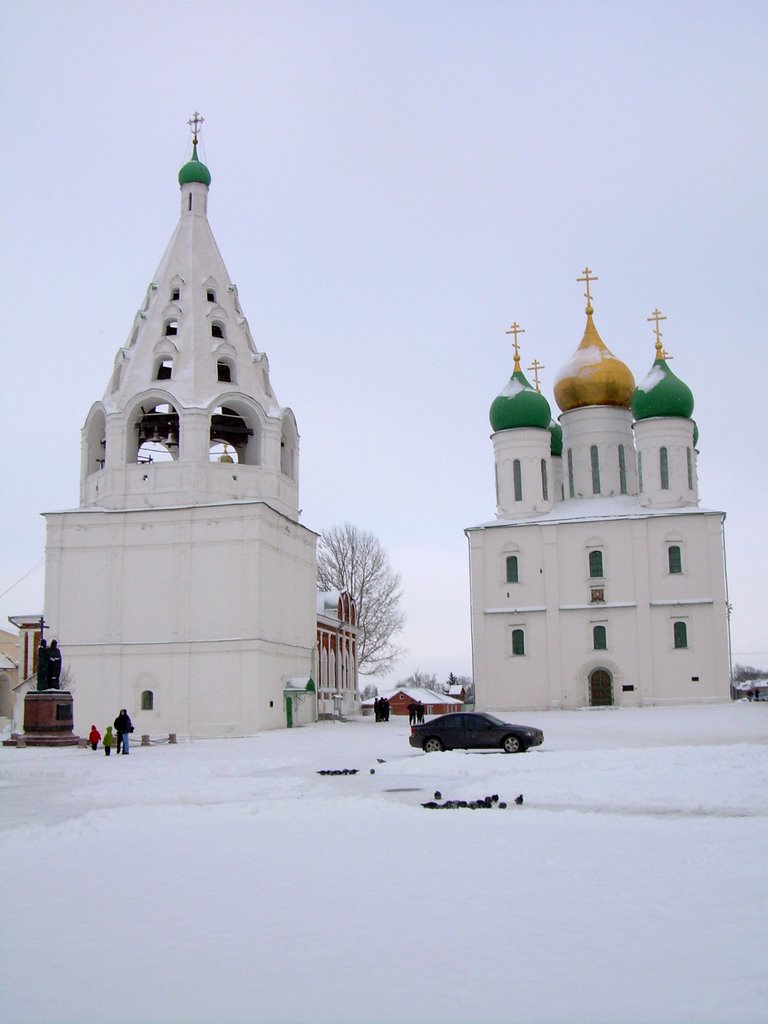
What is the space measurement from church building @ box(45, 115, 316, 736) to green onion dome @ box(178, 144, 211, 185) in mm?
3005

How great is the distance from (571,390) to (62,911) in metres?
39.3

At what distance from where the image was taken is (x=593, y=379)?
44.2 m

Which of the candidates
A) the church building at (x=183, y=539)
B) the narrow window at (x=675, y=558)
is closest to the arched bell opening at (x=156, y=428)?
the church building at (x=183, y=539)

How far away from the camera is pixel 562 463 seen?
150 ft

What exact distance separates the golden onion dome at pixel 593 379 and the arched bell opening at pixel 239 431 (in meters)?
14.5

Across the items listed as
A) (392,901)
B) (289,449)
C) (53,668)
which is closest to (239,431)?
(289,449)

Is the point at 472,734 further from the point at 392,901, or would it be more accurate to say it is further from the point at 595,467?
the point at 595,467

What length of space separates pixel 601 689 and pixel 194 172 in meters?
23.4

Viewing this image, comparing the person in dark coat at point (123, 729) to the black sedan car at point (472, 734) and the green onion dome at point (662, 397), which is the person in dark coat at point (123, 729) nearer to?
the black sedan car at point (472, 734)

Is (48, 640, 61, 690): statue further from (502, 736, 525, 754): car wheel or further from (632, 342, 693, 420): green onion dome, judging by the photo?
(632, 342, 693, 420): green onion dome

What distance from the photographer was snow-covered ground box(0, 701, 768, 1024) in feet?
17.5

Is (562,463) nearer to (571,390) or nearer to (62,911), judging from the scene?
(571,390)

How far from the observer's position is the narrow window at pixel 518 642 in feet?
135

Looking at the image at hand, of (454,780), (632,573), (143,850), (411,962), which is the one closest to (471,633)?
(632,573)
